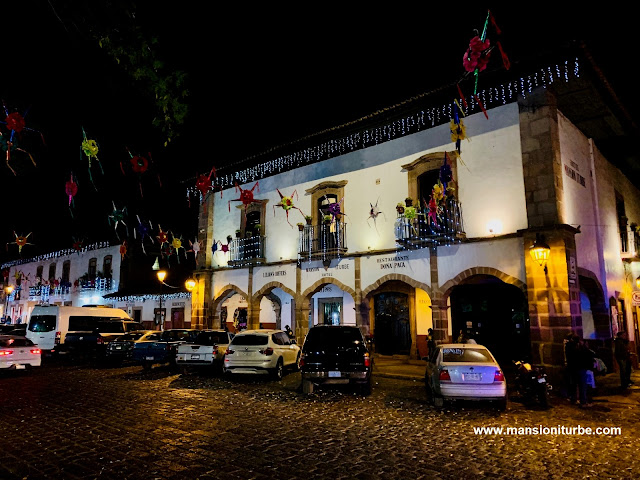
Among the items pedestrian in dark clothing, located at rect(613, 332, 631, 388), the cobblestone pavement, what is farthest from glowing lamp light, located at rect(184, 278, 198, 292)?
pedestrian in dark clothing, located at rect(613, 332, 631, 388)

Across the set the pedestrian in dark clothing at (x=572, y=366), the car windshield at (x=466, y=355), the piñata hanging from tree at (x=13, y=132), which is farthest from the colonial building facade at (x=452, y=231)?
the piñata hanging from tree at (x=13, y=132)

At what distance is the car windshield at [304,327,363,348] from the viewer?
1116 cm

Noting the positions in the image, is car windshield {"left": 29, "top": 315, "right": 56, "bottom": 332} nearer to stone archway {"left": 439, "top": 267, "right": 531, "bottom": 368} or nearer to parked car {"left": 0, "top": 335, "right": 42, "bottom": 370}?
parked car {"left": 0, "top": 335, "right": 42, "bottom": 370}

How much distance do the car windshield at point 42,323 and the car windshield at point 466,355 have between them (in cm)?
1765

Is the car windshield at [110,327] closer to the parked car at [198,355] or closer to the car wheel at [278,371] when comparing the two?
the parked car at [198,355]

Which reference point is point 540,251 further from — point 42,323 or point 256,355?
point 42,323

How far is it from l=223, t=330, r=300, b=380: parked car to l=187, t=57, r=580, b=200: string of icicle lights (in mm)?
8207

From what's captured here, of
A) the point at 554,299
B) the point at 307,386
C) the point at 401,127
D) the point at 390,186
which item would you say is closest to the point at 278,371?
→ the point at 307,386

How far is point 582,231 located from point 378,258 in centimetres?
672

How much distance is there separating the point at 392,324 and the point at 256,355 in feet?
25.2

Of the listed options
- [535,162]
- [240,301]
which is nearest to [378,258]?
[535,162]

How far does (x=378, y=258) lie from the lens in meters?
16.4

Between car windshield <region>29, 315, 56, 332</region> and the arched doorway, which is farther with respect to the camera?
car windshield <region>29, 315, 56, 332</region>

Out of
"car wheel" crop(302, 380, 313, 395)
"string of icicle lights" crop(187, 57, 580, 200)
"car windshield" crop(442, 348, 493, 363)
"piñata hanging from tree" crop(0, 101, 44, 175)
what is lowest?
"car wheel" crop(302, 380, 313, 395)
